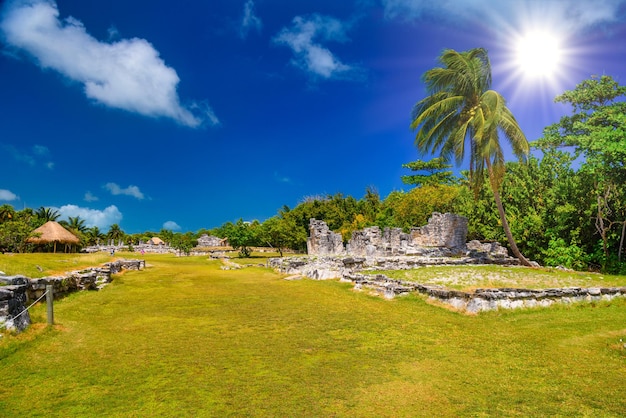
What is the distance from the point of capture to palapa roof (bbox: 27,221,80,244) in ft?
117

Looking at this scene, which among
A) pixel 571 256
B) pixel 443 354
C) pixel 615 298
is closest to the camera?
pixel 443 354

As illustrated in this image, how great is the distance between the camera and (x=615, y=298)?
10258mm

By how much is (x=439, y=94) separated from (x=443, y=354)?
15.9 meters

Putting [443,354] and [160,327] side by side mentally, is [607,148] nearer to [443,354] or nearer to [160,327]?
[443,354]

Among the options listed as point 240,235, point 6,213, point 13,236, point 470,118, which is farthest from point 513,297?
point 6,213

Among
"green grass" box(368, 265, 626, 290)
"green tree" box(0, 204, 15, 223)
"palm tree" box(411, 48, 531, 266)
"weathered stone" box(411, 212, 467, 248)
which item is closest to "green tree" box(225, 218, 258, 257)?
"weathered stone" box(411, 212, 467, 248)

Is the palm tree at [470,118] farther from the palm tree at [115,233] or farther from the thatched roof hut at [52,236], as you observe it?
the palm tree at [115,233]

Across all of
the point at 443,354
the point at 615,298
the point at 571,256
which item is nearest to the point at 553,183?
the point at 571,256

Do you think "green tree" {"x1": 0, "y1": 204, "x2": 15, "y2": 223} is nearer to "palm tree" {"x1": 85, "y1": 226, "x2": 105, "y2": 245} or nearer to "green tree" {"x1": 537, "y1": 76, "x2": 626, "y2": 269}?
"palm tree" {"x1": 85, "y1": 226, "x2": 105, "y2": 245}

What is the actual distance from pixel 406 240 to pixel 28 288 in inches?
864

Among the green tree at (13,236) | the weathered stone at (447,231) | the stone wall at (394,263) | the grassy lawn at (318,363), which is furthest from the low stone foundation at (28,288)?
the green tree at (13,236)

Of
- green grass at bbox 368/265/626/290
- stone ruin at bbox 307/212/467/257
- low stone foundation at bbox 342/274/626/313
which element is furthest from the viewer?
stone ruin at bbox 307/212/467/257

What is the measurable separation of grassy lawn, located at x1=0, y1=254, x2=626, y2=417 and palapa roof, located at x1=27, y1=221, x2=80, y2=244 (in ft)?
106

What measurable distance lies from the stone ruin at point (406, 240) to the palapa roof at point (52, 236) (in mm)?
27341
